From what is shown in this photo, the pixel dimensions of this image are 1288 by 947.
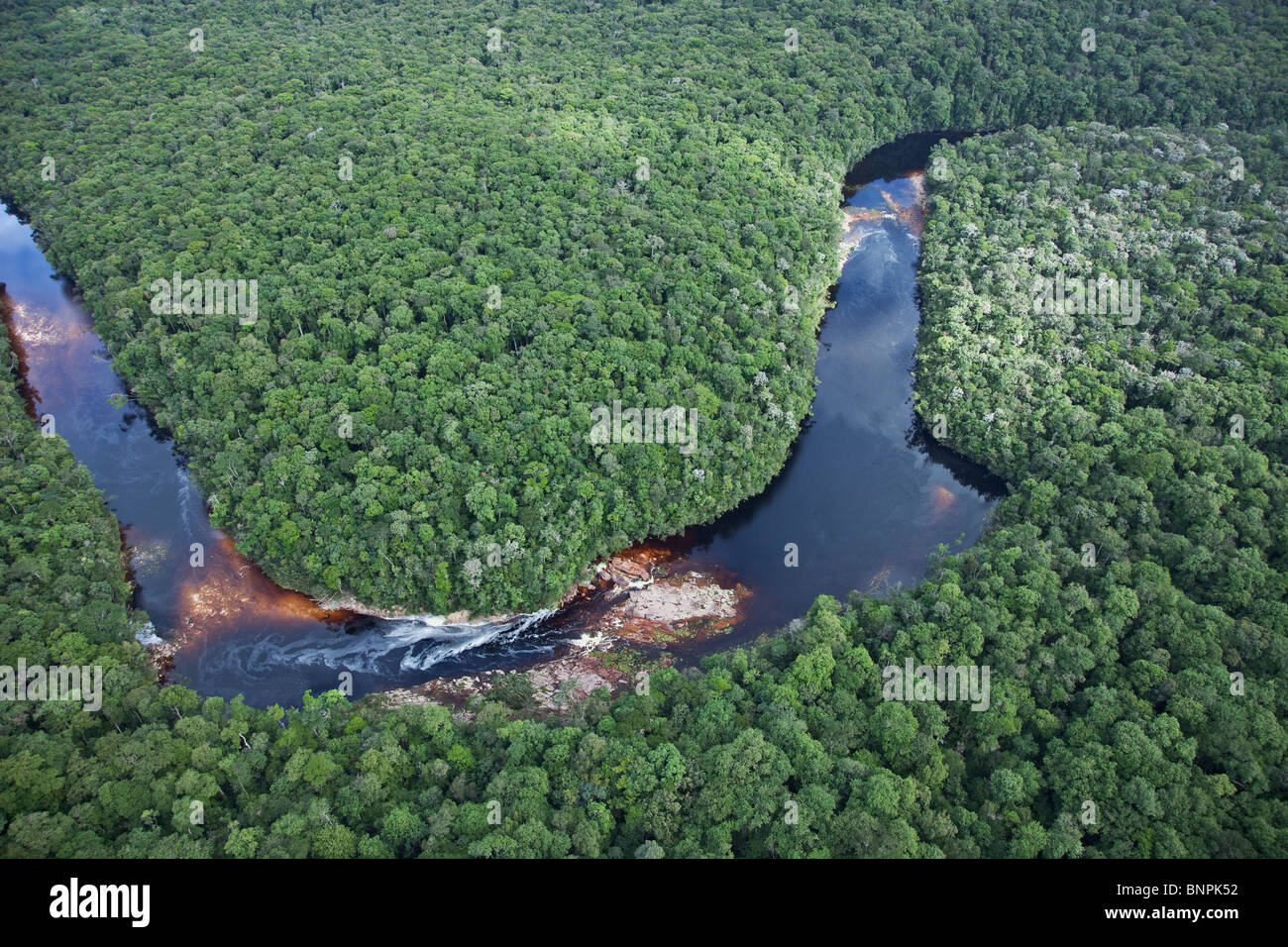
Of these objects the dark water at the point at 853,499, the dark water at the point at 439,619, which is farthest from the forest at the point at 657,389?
the dark water at the point at 853,499

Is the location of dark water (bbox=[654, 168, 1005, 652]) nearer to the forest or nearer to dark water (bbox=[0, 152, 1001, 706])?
dark water (bbox=[0, 152, 1001, 706])

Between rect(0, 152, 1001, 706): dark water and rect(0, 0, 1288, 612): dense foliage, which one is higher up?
rect(0, 0, 1288, 612): dense foliage

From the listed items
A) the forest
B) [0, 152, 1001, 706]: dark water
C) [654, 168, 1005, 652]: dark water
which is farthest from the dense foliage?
[654, 168, 1005, 652]: dark water

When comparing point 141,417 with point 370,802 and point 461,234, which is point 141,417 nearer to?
point 461,234

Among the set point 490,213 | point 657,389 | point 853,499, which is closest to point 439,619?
point 657,389

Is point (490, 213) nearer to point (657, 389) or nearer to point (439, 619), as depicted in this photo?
point (657, 389)

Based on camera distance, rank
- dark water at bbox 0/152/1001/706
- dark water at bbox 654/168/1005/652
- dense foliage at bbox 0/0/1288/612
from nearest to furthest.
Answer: dark water at bbox 0/152/1001/706
dense foliage at bbox 0/0/1288/612
dark water at bbox 654/168/1005/652

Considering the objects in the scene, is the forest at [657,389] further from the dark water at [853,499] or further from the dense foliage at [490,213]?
the dark water at [853,499]

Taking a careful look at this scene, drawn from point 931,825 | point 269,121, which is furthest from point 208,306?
point 931,825
